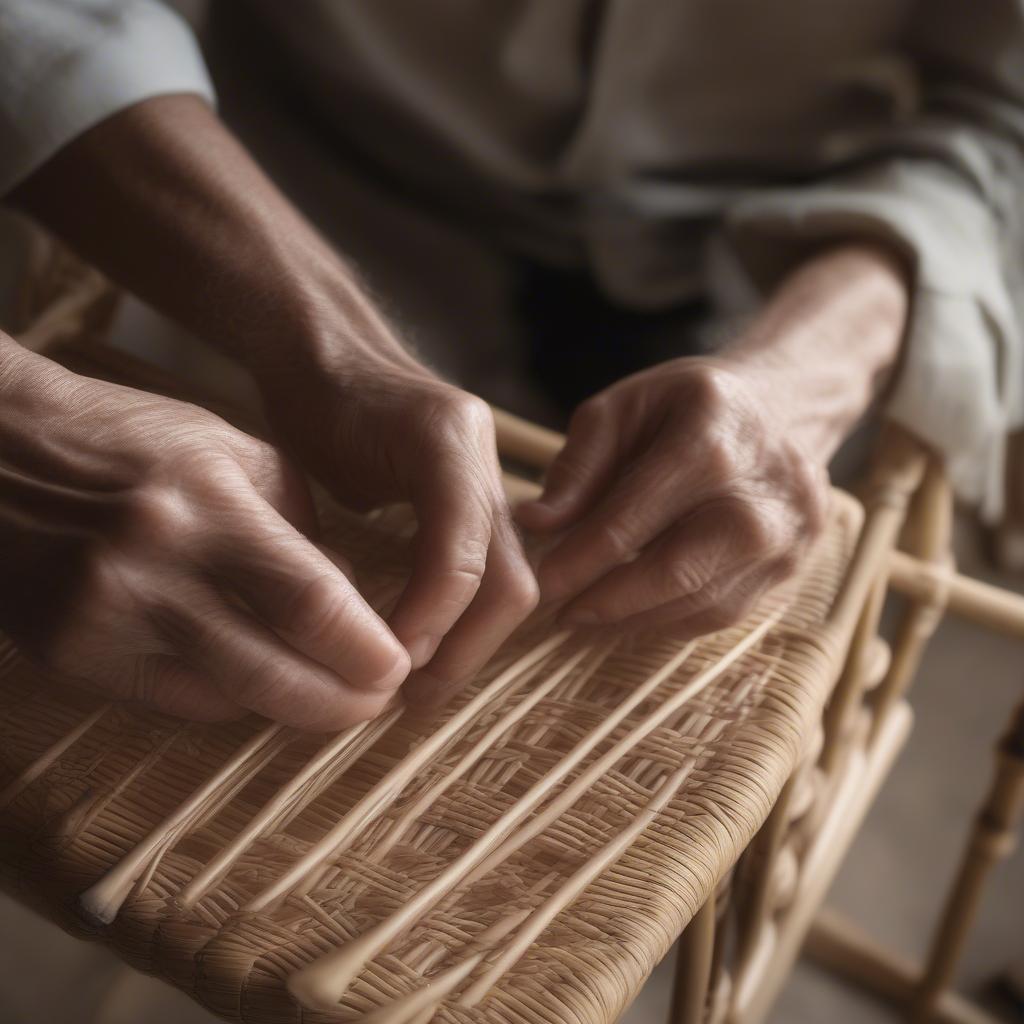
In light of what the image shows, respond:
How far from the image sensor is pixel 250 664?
364mm

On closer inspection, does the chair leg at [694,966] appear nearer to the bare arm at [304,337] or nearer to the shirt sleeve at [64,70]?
the bare arm at [304,337]

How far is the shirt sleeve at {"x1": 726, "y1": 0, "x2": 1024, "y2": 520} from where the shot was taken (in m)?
0.64

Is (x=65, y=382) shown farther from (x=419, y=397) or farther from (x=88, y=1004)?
(x=88, y=1004)

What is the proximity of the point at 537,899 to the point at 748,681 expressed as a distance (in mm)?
143

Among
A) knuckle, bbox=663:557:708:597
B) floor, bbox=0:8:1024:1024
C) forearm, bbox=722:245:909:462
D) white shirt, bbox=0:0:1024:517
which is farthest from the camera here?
floor, bbox=0:8:1024:1024

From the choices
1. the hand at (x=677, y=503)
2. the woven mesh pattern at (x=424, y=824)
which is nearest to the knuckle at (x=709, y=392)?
the hand at (x=677, y=503)

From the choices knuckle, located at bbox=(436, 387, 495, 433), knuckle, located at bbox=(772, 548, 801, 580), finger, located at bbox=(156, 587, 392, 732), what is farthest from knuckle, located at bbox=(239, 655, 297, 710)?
knuckle, located at bbox=(772, 548, 801, 580)

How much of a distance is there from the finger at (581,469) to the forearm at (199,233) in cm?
10

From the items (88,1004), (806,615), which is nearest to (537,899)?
(806,615)

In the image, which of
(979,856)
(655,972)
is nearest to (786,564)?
(979,856)

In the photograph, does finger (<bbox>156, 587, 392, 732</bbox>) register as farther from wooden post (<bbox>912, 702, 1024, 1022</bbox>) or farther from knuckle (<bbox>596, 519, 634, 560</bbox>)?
wooden post (<bbox>912, 702, 1024, 1022</bbox>)

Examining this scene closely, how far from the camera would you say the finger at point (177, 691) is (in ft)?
1.26

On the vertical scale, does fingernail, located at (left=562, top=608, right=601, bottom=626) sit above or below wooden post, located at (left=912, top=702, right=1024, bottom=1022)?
above

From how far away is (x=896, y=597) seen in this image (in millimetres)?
1267
